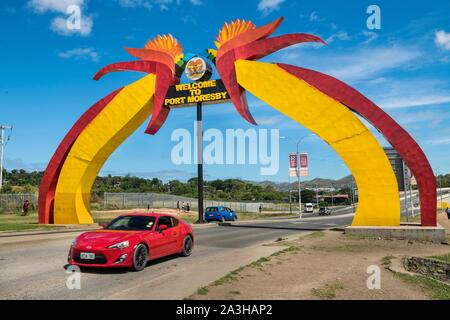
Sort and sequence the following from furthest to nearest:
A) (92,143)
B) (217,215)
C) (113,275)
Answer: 1. (217,215)
2. (92,143)
3. (113,275)

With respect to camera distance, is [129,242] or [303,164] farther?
[303,164]

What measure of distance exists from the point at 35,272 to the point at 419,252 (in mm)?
11799

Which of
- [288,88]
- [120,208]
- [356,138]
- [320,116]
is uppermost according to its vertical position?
[288,88]

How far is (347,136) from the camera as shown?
60.7 ft

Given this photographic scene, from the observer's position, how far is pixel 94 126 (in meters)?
25.2

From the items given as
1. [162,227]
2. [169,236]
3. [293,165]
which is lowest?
[169,236]

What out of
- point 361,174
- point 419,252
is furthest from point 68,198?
point 419,252

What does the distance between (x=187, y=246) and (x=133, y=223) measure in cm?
242

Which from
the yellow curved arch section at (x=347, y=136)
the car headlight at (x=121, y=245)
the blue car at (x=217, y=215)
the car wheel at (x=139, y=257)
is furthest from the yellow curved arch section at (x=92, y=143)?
the car headlight at (x=121, y=245)

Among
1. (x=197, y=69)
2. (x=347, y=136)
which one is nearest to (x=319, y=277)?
(x=347, y=136)

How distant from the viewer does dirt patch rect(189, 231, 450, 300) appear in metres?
6.95

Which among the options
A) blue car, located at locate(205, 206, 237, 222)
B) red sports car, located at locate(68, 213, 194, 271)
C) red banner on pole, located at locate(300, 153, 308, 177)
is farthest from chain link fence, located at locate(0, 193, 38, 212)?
red sports car, located at locate(68, 213, 194, 271)

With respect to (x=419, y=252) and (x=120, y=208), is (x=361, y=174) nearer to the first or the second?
(x=419, y=252)

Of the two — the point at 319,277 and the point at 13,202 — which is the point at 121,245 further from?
the point at 13,202
